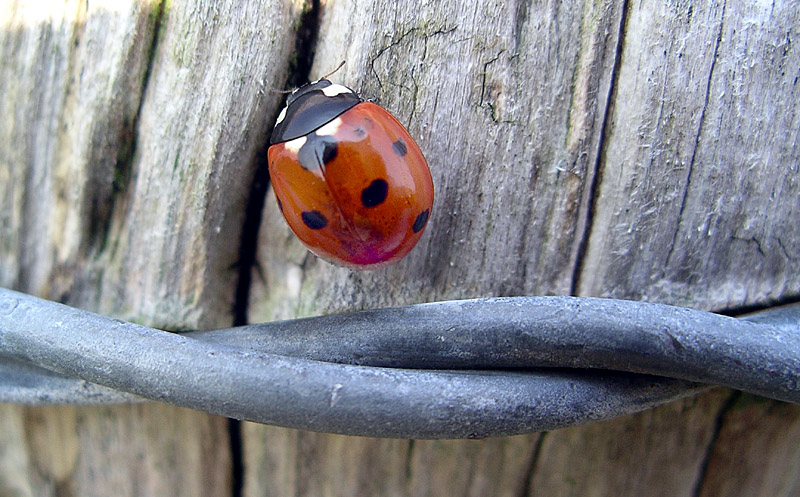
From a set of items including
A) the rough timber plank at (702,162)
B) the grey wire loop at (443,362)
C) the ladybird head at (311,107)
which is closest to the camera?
the grey wire loop at (443,362)

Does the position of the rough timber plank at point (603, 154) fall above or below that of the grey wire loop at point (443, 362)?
above

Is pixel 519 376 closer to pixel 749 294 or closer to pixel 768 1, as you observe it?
pixel 749 294

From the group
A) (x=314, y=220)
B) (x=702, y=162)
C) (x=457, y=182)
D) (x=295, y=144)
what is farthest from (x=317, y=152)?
(x=702, y=162)

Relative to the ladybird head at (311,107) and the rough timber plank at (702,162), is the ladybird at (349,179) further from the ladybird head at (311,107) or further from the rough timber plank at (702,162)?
the rough timber plank at (702,162)

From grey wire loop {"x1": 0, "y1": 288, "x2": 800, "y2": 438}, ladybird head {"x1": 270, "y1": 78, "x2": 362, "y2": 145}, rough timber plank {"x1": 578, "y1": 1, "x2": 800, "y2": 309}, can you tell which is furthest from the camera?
ladybird head {"x1": 270, "y1": 78, "x2": 362, "y2": 145}

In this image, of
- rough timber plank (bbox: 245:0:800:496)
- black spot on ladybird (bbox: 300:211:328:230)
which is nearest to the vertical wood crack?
rough timber plank (bbox: 245:0:800:496)

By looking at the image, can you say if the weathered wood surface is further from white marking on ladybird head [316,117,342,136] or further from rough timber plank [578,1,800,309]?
white marking on ladybird head [316,117,342,136]

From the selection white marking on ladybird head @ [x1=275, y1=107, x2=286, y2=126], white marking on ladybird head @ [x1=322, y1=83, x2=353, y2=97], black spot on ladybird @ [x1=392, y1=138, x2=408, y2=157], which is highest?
white marking on ladybird head @ [x1=322, y1=83, x2=353, y2=97]

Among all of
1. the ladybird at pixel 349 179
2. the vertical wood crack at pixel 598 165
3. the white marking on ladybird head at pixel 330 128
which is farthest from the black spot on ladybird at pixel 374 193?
the vertical wood crack at pixel 598 165
